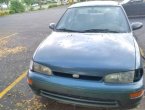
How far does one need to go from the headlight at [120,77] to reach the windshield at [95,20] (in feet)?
4.95

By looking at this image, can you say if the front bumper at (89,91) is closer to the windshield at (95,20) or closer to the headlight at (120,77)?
the headlight at (120,77)

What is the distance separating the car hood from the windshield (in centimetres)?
35

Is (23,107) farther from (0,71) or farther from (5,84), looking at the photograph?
(0,71)

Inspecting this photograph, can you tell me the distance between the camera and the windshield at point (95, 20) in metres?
5.22

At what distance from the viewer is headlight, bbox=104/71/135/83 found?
3.74 meters

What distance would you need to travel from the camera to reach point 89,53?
411 centimetres

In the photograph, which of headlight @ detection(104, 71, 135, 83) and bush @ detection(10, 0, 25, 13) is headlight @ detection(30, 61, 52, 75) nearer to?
headlight @ detection(104, 71, 135, 83)

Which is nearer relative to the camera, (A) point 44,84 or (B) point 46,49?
(A) point 44,84

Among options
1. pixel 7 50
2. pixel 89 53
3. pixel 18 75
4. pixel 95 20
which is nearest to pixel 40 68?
pixel 89 53

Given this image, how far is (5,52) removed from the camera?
330 inches

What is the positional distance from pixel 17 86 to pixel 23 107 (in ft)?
3.16

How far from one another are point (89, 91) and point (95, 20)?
2.13m

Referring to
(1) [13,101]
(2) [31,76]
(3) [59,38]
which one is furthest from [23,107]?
(3) [59,38]

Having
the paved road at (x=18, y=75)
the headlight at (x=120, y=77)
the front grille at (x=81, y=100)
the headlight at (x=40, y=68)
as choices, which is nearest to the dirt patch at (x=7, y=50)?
the paved road at (x=18, y=75)
